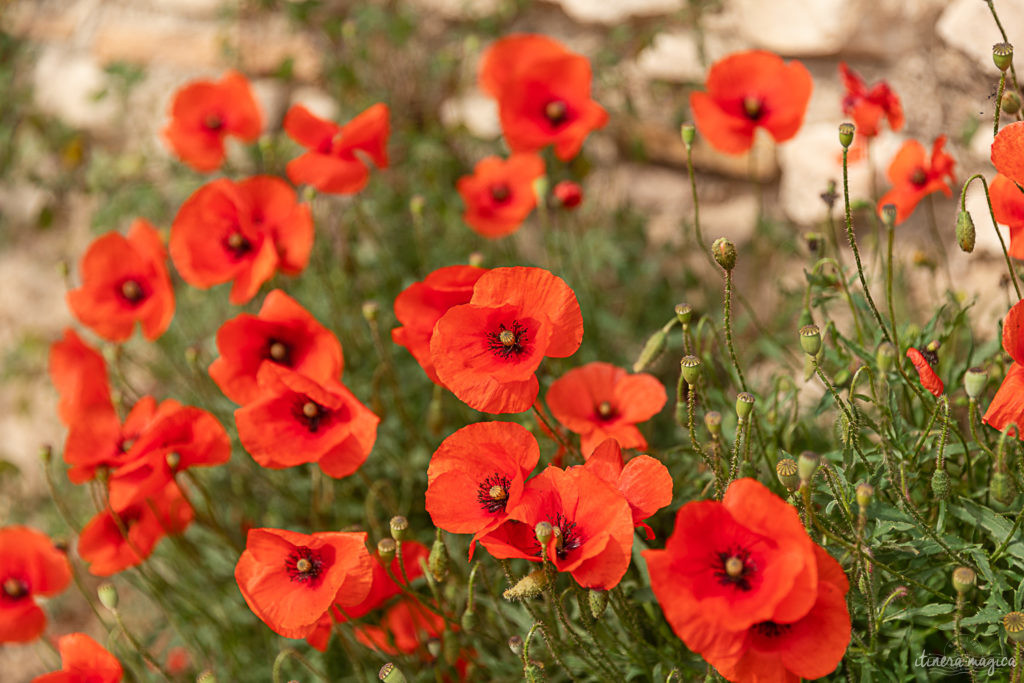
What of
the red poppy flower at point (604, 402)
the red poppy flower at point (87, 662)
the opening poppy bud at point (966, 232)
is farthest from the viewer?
the red poppy flower at point (604, 402)

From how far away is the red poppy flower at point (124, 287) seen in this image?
223cm

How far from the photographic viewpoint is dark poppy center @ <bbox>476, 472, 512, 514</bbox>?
1.49 meters

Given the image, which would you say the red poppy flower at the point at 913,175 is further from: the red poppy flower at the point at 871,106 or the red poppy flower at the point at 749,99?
the red poppy flower at the point at 749,99

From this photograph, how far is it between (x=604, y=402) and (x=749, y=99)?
89 cm

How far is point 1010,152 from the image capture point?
140cm

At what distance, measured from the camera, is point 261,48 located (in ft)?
11.7

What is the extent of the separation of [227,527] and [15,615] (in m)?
0.85

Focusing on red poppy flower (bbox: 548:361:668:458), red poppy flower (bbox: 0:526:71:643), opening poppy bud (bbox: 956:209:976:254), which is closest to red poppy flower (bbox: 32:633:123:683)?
red poppy flower (bbox: 0:526:71:643)

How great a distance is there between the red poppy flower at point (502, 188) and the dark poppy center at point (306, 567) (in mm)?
1155

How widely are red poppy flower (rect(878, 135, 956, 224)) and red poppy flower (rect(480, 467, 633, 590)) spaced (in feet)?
3.41

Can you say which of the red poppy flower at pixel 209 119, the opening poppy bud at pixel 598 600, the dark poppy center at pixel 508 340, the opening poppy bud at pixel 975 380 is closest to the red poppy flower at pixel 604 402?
the dark poppy center at pixel 508 340

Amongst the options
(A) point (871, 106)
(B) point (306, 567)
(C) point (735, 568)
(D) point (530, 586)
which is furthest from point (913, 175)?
(B) point (306, 567)

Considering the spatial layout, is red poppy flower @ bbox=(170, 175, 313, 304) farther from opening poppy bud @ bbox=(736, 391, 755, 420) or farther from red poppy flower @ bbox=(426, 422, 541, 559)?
opening poppy bud @ bbox=(736, 391, 755, 420)

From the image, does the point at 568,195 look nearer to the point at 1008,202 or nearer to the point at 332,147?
the point at 332,147
